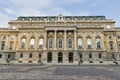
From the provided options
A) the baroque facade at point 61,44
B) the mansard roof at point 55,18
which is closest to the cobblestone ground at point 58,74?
the baroque facade at point 61,44

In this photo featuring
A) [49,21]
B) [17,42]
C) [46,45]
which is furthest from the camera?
[49,21]

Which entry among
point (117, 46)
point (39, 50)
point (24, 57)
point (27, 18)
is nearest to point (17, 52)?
point (24, 57)

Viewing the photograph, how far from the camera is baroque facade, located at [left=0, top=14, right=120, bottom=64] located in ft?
184

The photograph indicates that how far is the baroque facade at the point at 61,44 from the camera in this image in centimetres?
5600

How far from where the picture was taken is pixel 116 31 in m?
62.1

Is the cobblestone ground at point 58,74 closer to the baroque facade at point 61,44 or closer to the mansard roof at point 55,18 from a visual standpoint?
the baroque facade at point 61,44

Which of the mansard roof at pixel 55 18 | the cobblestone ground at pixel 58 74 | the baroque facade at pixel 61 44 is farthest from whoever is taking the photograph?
the mansard roof at pixel 55 18

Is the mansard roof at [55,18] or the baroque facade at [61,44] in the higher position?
the mansard roof at [55,18]

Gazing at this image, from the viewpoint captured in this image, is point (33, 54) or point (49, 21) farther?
point (49, 21)

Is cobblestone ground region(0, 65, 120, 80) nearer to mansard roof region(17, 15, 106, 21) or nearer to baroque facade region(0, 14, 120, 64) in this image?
baroque facade region(0, 14, 120, 64)

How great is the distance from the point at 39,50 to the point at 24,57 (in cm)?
677

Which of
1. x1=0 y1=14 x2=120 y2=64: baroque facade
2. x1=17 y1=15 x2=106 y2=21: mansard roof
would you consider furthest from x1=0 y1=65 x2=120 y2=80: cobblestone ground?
x1=17 y1=15 x2=106 y2=21: mansard roof

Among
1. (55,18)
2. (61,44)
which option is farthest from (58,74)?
(55,18)

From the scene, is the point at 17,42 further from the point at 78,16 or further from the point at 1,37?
the point at 78,16
